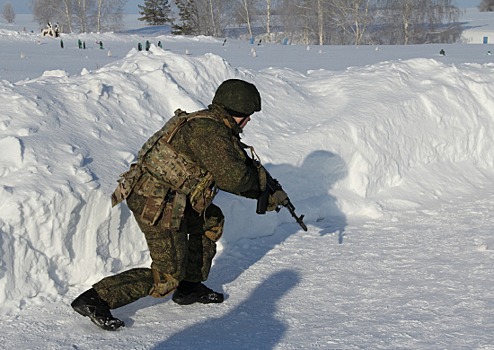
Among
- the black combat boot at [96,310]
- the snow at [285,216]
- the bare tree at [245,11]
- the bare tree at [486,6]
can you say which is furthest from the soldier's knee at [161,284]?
the bare tree at [486,6]

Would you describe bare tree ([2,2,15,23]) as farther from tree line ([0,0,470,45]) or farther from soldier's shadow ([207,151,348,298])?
soldier's shadow ([207,151,348,298])

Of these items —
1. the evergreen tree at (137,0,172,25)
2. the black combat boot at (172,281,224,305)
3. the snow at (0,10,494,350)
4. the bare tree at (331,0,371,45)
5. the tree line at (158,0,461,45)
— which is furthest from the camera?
the evergreen tree at (137,0,172,25)

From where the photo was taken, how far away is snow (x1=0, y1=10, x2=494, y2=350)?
146 inches

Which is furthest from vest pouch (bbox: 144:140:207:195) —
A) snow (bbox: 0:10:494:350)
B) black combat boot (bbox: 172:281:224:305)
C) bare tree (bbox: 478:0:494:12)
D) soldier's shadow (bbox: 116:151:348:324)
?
bare tree (bbox: 478:0:494:12)

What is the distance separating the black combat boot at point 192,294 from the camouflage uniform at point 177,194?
15cm

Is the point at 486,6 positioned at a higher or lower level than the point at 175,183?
higher

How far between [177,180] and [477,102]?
5669 millimetres

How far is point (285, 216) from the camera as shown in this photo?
18.7 feet

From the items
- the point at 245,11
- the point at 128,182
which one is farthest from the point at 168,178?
the point at 245,11

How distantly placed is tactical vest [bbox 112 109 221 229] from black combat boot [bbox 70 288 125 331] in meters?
0.53

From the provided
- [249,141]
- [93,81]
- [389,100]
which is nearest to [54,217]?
[93,81]

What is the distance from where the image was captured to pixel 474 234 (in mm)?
5367

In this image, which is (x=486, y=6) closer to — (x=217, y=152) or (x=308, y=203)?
(x=308, y=203)

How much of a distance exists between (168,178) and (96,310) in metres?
0.85
